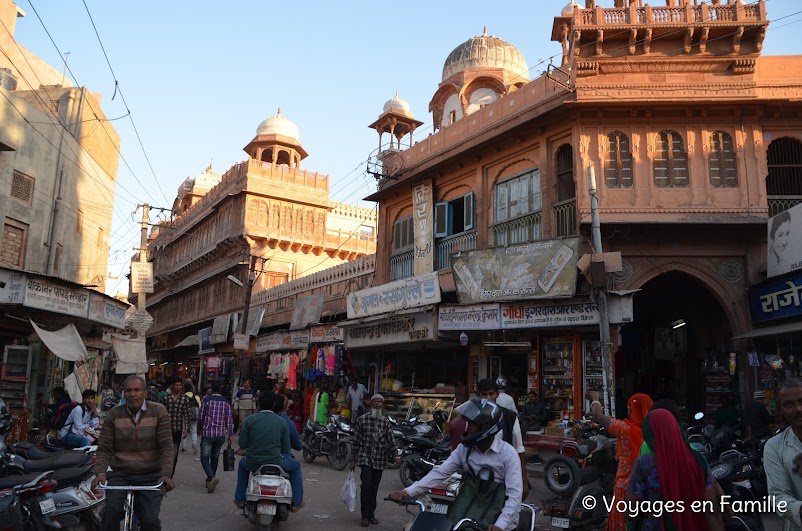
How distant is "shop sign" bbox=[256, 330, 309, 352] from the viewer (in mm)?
21219

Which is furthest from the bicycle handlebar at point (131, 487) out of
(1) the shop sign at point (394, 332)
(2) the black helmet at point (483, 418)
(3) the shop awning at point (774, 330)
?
(1) the shop sign at point (394, 332)

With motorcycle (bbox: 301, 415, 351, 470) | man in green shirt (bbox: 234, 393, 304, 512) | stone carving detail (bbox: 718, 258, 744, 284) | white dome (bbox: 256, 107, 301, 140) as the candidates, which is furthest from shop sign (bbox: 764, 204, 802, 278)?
white dome (bbox: 256, 107, 301, 140)

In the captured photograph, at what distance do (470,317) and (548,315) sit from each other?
1936 mm

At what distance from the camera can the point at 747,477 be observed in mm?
7258

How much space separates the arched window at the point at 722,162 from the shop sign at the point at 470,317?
16.7 feet

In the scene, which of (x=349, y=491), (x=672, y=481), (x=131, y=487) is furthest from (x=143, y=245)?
(x=672, y=481)

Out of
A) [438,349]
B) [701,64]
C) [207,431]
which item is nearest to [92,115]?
[438,349]

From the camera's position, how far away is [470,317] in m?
14.6

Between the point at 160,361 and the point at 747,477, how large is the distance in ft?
150

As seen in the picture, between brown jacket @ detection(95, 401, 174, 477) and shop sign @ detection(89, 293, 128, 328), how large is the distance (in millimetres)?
10830

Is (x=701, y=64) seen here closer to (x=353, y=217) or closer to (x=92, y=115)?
(x=92, y=115)

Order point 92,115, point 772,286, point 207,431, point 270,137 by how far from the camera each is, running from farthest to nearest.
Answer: point 270,137
point 92,115
point 772,286
point 207,431

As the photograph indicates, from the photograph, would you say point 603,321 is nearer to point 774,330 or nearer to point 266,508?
point 774,330

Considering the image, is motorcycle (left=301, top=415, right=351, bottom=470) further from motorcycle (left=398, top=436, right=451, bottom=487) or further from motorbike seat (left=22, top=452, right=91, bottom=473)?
motorbike seat (left=22, top=452, right=91, bottom=473)
